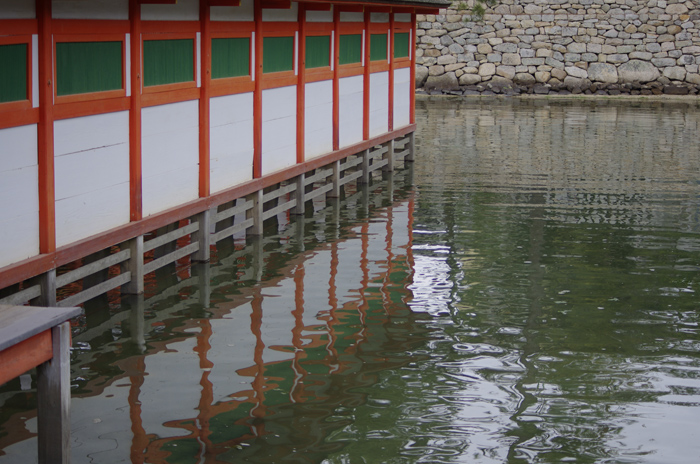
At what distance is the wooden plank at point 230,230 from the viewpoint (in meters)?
9.68

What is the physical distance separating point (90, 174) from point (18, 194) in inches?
37.4

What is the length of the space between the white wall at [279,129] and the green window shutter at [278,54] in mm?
232

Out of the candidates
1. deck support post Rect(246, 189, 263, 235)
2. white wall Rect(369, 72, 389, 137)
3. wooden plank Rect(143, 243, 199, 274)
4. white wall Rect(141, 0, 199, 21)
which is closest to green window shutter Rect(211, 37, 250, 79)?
white wall Rect(141, 0, 199, 21)

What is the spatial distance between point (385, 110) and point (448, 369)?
907cm

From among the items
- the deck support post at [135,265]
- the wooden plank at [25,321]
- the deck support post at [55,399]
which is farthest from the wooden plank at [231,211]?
the deck support post at [55,399]

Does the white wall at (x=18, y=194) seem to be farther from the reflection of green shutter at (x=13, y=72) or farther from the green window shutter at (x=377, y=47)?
the green window shutter at (x=377, y=47)

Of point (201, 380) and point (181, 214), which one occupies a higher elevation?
point (181, 214)

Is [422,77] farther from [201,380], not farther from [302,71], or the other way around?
[201,380]

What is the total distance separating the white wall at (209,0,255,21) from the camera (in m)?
9.23

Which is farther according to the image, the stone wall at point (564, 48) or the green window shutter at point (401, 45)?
the stone wall at point (564, 48)

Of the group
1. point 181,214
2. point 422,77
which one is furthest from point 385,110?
point 422,77

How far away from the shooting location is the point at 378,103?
14703mm

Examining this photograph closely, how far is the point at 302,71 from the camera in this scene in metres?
11.3

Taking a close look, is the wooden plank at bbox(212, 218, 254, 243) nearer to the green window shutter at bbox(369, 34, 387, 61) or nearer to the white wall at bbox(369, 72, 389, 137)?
the white wall at bbox(369, 72, 389, 137)
